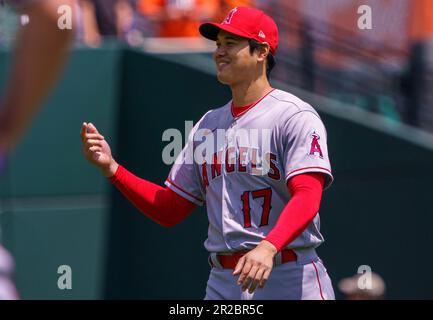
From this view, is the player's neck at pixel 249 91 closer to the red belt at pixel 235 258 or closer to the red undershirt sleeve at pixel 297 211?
the red undershirt sleeve at pixel 297 211

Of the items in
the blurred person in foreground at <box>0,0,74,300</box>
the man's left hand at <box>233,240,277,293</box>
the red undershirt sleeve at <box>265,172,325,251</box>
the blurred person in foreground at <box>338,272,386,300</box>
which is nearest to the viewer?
the blurred person in foreground at <box>0,0,74,300</box>

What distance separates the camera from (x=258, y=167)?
379 centimetres

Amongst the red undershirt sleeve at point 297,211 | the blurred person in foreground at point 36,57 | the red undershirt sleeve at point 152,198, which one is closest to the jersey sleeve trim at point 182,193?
the red undershirt sleeve at point 152,198

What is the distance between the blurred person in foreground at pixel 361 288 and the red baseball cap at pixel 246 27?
1944mm

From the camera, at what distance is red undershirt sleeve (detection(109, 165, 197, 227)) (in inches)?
159

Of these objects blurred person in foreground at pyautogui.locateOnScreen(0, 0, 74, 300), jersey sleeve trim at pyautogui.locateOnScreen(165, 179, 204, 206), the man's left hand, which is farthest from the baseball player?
blurred person in foreground at pyautogui.locateOnScreen(0, 0, 74, 300)

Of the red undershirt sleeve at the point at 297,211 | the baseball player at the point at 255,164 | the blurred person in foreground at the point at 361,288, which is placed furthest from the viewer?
the blurred person in foreground at the point at 361,288

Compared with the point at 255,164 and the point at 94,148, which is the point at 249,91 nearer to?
the point at 255,164

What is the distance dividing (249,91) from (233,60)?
146mm

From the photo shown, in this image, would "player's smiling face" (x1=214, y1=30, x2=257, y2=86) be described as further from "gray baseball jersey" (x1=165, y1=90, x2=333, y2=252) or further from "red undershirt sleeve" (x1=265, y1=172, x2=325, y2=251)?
"red undershirt sleeve" (x1=265, y1=172, x2=325, y2=251)

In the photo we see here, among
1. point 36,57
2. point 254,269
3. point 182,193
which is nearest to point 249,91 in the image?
point 182,193

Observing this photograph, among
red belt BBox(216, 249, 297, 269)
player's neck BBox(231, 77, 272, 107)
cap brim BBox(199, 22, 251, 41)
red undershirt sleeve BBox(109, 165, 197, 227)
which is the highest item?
cap brim BBox(199, 22, 251, 41)

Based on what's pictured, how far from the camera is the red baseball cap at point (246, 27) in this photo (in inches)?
153
